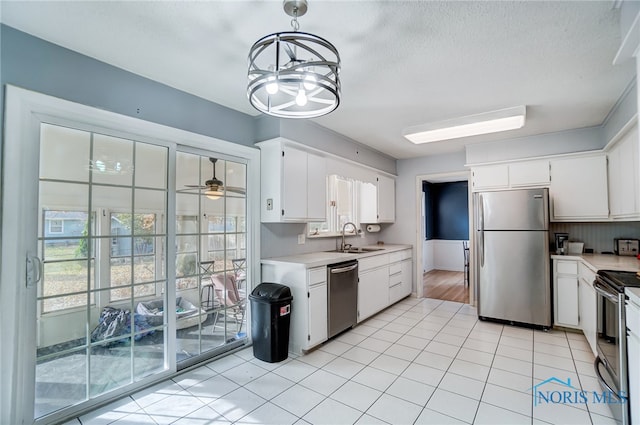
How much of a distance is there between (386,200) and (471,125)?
6.81 feet

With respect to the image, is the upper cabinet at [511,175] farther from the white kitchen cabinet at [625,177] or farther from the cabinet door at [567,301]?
the cabinet door at [567,301]

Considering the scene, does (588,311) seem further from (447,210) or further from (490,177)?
(447,210)

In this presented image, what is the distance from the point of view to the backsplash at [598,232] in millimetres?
3701

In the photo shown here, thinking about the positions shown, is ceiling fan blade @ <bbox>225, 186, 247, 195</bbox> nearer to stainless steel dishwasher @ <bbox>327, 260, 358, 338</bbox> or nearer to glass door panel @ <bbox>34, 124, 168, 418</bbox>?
glass door panel @ <bbox>34, 124, 168, 418</bbox>

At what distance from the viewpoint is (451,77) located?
8.04 feet

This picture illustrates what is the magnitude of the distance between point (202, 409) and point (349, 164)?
3.25m

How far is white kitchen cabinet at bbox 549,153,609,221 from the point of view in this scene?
366cm

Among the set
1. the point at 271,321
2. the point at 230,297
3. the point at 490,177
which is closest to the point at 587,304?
the point at 490,177

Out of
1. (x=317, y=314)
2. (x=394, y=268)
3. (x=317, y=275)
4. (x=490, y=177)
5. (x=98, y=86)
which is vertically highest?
(x=98, y=86)

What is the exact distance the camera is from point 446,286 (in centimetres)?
602

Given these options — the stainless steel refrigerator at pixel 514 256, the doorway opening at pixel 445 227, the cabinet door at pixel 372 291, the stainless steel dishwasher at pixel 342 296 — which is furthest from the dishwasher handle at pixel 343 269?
the doorway opening at pixel 445 227

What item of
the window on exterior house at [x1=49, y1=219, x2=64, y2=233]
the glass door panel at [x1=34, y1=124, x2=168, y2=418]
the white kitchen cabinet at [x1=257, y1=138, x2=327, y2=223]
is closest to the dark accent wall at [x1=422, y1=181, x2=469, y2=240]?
the white kitchen cabinet at [x1=257, y1=138, x2=327, y2=223]

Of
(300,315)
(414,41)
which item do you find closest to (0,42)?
(414,41)

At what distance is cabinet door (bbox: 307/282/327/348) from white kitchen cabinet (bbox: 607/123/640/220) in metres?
3.05
